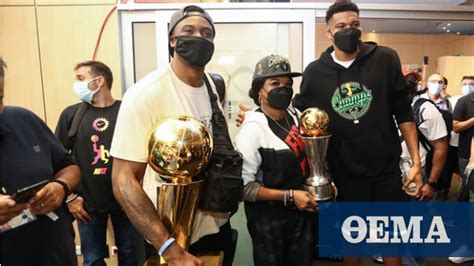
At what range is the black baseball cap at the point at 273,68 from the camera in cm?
160

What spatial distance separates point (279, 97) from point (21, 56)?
197cm

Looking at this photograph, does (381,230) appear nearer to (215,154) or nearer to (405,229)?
(405,229)

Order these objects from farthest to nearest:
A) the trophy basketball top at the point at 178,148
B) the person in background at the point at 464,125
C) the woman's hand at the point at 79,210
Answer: the person in background at the point at 464,125
the woman's hand at the point at 79,210
the trophy basketball top at the point at 178,148

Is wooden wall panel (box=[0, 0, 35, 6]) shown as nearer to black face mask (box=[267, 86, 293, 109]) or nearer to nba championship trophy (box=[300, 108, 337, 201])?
black face mask (box=[267, 86, 293, 109])

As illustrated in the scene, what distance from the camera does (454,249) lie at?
282cm

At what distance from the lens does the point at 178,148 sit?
0.90 meters

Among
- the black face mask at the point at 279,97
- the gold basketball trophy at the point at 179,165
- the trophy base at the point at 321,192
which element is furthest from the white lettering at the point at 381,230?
the gold basketball trophy at the point at 179,165

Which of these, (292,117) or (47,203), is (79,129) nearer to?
(47,203)

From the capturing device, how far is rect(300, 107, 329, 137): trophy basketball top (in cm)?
151

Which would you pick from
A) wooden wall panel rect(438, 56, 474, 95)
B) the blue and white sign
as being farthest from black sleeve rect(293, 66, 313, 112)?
wooden wall panel rect(438, 56, 474, 95)

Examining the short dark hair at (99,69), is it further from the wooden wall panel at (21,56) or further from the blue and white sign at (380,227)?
the blue and white sign at (380,227)

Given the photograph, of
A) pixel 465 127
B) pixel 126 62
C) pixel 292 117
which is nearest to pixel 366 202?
pixel 292 117

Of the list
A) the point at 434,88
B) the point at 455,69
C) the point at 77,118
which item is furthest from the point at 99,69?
the point at 455,69

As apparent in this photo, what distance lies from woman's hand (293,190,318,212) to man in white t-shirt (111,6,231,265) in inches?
13.7
